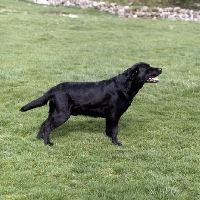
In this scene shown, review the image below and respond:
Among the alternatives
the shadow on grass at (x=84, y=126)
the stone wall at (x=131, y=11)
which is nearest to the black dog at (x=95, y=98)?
the shadow on grass at (x=84, y=126)

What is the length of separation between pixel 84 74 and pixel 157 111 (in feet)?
13.4

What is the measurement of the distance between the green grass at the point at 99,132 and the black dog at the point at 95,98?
49cm

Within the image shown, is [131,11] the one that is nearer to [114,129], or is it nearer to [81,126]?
[81,126]

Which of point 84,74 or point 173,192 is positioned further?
point 84,74

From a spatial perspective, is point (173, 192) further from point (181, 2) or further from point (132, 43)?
point (181, 2)

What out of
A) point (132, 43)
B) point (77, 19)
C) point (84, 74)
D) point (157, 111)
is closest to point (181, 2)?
point (77, 19)

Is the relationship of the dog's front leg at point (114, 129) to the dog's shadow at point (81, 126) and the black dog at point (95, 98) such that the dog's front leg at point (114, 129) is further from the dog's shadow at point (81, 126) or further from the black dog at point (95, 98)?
the dog's shadow at point (81, 126)

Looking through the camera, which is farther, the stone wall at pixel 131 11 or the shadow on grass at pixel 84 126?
the stone wall at pixel 131 11

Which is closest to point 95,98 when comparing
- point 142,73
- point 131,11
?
point 142,73

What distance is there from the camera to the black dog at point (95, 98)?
782cm

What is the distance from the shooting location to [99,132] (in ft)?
28.4

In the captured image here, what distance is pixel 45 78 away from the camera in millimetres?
13086

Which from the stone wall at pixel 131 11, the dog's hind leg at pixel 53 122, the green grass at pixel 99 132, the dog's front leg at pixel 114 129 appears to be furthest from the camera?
the stone wall at pixel 131 11

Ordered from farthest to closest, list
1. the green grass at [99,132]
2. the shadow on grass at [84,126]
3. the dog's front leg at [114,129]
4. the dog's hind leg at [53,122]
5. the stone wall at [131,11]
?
the stone wall at [131,11] < the shadow on grass at [84,126] < the dog's front leg at [114,129] < the dog's hind leg at [53,122] < the green grass at [99,132]
